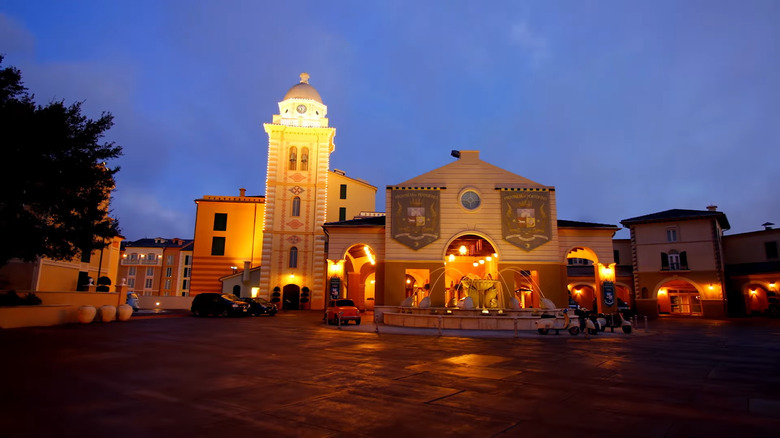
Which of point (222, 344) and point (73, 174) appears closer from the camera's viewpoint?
point (222, 344)

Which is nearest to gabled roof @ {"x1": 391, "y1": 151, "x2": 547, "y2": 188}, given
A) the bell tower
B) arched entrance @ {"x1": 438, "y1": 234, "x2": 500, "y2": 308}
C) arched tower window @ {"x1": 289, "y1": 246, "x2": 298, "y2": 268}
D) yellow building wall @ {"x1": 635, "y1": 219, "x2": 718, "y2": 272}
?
arched entrance @ {"x1": 438, "y1": 234, "x2": 500, "y2": 308}

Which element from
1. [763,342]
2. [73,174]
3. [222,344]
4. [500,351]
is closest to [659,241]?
[763,342]

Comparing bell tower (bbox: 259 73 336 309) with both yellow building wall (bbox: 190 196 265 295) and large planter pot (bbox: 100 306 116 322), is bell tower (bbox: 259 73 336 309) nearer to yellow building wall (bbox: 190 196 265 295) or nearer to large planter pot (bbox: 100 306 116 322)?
yellow building wall (bbox: 190 196 265 295)

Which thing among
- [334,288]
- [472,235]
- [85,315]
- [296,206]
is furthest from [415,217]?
[85,315]

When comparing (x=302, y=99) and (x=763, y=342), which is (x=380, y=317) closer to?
(x=763, y=342)

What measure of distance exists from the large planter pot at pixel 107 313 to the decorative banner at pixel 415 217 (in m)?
15.9

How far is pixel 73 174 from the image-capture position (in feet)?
55.1

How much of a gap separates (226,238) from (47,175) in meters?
28.4

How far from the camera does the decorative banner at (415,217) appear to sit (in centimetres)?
2886

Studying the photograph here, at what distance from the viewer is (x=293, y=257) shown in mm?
39250

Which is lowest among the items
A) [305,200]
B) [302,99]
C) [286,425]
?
[286,425]

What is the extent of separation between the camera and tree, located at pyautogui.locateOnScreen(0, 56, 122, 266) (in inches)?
591

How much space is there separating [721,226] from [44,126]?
50.8 m

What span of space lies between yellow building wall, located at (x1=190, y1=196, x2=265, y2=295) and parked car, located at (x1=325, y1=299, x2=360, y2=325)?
2239 centimetres
